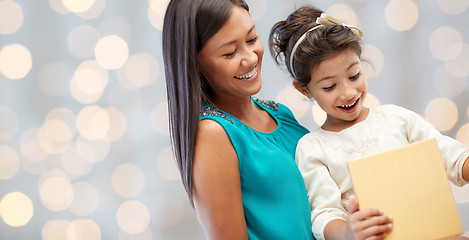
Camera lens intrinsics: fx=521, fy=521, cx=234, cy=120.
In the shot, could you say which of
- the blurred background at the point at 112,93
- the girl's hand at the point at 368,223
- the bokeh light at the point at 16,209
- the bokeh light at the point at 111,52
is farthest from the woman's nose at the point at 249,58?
the bokeh light at the point at 16,209

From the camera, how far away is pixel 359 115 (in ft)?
4.22

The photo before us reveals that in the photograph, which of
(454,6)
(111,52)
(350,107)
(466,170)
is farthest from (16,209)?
(454,6)

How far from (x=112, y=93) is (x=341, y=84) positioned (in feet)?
3.35

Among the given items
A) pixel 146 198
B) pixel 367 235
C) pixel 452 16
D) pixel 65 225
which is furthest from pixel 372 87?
pixel 65 225

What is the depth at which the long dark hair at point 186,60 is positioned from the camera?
1.14 metres

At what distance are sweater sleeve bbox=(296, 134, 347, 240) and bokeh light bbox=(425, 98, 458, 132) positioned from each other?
819mm

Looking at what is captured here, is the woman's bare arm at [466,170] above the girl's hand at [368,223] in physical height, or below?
above

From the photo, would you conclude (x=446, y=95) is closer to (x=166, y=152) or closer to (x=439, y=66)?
(x=439, y=66)

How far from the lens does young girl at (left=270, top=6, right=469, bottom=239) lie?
119 cm

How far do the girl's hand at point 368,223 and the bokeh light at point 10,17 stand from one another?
151cm

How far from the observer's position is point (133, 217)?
198 cm

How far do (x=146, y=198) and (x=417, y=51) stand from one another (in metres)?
1.15

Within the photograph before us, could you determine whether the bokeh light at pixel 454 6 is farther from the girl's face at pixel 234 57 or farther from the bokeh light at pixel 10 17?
the bokeh light at pixel 10 17

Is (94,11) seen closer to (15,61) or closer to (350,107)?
(15,61)
